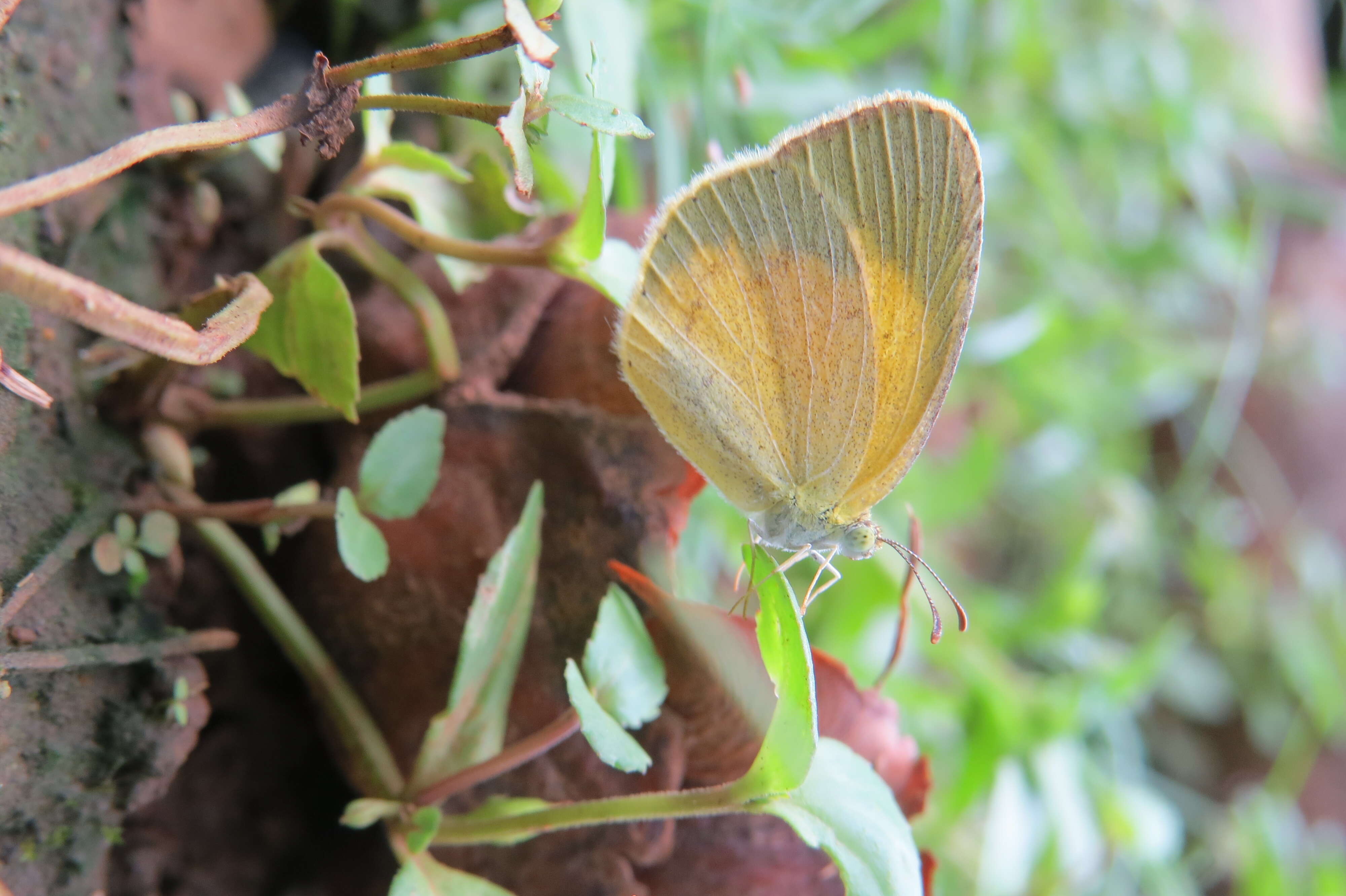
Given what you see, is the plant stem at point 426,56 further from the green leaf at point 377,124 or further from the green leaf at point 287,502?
the green leaf at point 287,502

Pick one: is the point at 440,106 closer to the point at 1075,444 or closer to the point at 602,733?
the point at 602,733

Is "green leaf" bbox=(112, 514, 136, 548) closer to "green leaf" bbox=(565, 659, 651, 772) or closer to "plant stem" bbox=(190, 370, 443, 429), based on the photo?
"plant stem" bbox=(190, 370, 443, 429)

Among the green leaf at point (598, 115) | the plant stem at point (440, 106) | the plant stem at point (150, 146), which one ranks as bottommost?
the green leaf at point (598, 115)

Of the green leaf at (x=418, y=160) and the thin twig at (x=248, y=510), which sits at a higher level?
the green leaf at (x=418, y=160)

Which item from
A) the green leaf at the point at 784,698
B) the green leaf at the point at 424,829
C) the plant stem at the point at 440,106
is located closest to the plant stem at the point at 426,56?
the plant stem at the point at 440,106

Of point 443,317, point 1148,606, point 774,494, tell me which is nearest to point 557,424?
point 443,317

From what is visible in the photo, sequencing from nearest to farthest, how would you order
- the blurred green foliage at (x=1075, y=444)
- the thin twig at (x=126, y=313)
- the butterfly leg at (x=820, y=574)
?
1. the thin twig at (x=126, y=313)
2. the butterfly leg at (x=820, y=574)
3. the blurred green foliage at (x=1075, y=444)

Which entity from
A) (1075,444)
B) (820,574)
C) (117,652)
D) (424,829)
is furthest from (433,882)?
(1075,444)
